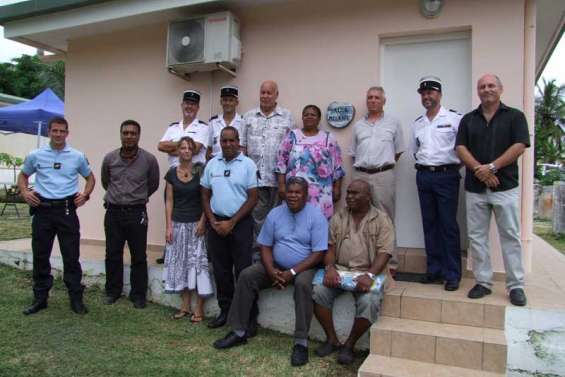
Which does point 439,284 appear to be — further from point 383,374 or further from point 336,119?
point 336,119

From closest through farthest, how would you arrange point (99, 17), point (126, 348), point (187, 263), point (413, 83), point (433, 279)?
point (126, 348)
point (433, 279)
point (187, 263)
point (413, 83)
point (99, 17)

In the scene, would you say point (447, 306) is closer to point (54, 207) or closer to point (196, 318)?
point (196, 318)

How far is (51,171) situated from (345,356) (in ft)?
10.5

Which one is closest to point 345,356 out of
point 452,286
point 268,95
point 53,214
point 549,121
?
point 452,286

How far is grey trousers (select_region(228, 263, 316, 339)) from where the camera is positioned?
3684mm

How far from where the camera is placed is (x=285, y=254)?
156 inches

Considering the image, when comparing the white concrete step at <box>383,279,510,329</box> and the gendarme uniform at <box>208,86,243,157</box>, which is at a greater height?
the gendarme uniform at <box>208,86,243,157</box>

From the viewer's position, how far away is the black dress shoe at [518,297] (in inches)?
140

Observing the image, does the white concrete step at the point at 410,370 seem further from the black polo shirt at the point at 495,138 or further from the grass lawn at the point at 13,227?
the grass lawn at the point at 13,227

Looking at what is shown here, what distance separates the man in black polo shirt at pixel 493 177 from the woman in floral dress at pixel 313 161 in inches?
46.6

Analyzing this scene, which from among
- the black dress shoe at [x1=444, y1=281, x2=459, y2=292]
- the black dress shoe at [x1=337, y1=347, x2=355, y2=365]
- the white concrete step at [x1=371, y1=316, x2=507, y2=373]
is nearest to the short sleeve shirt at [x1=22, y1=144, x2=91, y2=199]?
the black dress shoe at [x1=337, y1=347, x2=355, y2=365]

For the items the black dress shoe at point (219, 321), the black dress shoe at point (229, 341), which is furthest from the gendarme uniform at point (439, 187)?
the black dress shoe at point (219, 321)

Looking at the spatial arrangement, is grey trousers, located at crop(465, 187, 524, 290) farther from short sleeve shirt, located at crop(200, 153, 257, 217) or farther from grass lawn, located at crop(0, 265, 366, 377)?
short sleeve shirt, located at crop(200, 153, 257, 217)

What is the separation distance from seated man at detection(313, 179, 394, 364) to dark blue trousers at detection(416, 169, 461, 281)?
1.78ft
